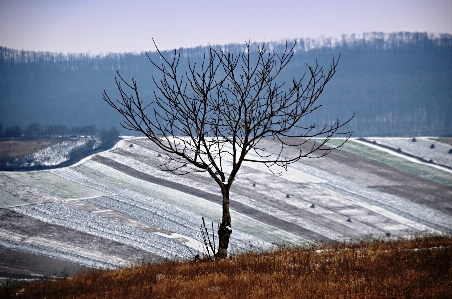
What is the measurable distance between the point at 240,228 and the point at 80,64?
553 ft

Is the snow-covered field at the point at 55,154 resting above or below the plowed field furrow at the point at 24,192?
above

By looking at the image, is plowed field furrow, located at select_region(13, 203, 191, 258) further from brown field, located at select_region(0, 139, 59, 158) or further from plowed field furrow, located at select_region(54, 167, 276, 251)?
brown field, located at select_region(0, 139, 59, 158)

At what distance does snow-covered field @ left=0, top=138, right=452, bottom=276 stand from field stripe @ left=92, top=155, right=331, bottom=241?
0.43ft

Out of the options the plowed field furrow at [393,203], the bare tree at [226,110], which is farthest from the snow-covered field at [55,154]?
the bare tree at [226,110]

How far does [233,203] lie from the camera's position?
55.8 metres

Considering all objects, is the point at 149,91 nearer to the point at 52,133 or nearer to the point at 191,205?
the point at 52,133

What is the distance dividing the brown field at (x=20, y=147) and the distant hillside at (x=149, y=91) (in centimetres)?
5548

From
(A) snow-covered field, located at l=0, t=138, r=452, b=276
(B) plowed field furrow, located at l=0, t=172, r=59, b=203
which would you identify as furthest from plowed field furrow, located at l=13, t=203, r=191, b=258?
(B) plowed field furrow, located at l=0, t=172, r=59, b=203

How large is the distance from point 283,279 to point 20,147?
88045mm

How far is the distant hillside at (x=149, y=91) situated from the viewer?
542ft

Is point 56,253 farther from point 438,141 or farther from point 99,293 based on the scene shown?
point 438,141

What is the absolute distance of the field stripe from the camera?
48.8 metres

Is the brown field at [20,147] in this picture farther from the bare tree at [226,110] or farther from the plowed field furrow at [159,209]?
the bare tree at [226,110]

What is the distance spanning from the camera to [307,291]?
9758mm
